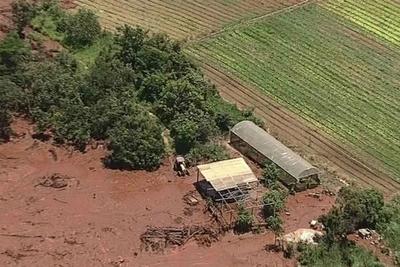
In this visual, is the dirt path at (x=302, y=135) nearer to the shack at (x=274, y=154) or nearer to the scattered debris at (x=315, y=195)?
the shack at (x=274, y=154)

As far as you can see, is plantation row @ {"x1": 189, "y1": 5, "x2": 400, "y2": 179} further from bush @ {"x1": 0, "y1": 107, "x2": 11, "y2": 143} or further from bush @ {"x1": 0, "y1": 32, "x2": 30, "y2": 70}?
bush @ {"x1": 0, "y1": 107, "x2": 11, "y2": 143}

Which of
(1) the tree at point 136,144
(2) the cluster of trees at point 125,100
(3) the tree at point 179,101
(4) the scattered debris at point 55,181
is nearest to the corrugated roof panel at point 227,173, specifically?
(2) the cluster of trees at point 125,100

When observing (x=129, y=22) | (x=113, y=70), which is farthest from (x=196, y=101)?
(x=129, y=22)

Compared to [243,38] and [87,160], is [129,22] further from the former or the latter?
[87,160]

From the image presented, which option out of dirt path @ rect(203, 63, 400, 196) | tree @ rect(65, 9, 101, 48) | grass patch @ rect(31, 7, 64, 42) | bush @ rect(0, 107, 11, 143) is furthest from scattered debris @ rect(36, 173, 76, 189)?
grass patch @ rect(31, 7, 64, 42)

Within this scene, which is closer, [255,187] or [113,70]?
[255,187]

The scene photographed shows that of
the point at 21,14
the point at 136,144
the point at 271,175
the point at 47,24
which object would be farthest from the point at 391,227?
the point at 21,14
